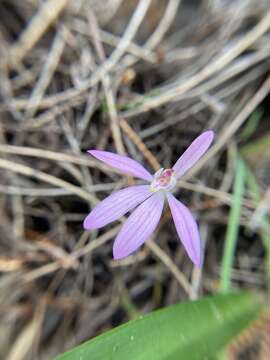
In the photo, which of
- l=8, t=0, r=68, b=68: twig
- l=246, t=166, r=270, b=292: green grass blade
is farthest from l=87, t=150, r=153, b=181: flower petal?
l=8, t=0, r=68, b=68: twig

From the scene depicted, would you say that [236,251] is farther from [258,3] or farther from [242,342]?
[258,3]

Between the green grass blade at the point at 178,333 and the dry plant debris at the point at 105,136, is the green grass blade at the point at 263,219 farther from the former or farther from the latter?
the green grass blade at the point at 178,333

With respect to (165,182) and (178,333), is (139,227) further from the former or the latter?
(178,333)

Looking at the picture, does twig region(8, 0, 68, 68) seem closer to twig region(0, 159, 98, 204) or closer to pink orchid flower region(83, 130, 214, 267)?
twig region(0, 159, 98, 204)

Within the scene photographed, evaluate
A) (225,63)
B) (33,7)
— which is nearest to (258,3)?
(225,63)

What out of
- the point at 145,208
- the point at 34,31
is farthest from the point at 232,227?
the point at 34,31

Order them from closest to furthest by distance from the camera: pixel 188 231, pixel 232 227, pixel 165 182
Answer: pixel 188 231 < pixel 165 182 < pixel 232 227
